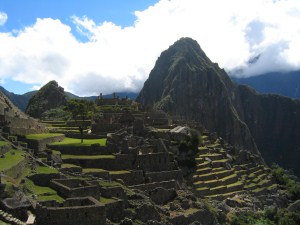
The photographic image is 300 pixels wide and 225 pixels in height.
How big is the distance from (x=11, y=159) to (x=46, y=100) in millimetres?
64069

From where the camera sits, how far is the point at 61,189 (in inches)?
1144

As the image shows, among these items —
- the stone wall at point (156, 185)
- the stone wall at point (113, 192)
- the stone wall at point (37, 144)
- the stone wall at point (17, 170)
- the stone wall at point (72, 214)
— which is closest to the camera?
the stone wall at point (72, 214)

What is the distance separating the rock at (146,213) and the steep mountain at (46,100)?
61.7 m

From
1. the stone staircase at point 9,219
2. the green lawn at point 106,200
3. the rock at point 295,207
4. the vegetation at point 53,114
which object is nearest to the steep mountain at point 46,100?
the vegetation at point 53,114

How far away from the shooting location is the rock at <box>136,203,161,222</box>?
3216 cm

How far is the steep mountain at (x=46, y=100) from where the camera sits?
→ 93.3 m

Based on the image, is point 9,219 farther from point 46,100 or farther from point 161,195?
point 46,100

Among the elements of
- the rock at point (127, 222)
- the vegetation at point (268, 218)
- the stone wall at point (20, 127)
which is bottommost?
the vegetation at point (268, 218)

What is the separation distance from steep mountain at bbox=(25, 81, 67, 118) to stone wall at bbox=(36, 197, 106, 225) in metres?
67.3

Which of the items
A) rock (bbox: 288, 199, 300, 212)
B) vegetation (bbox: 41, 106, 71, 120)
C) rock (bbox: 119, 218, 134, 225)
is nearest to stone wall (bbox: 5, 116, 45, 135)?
rock (bbox: 119, 218, 134, 225)

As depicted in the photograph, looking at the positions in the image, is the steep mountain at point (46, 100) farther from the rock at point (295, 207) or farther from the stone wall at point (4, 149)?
the stone wall at point (4, 149)

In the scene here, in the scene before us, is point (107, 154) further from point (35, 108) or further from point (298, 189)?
point (35, 108)

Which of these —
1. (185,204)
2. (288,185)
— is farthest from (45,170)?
(288,185)

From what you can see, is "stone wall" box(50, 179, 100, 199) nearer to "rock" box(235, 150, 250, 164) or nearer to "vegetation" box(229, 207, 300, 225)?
"vegetation" box(229, 207, 300, 225)
